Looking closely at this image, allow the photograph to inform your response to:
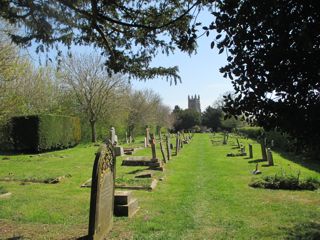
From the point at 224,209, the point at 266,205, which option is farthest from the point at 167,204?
the point at 266,205

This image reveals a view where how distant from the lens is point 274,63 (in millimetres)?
3982

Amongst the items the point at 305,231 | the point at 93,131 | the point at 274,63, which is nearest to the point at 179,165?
the point at 305,231

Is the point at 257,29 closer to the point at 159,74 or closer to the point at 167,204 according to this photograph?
the point at 159,74

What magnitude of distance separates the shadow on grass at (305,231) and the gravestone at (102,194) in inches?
134

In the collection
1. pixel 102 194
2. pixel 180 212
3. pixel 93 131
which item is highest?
pixel 93 131

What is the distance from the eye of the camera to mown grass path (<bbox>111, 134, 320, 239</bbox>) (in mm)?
7344

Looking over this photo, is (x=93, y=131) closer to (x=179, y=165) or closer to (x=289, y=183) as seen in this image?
(x=179, y=165)

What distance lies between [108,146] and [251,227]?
A: 341 centimetres

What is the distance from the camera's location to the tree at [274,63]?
3.64m

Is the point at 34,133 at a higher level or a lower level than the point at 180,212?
higher

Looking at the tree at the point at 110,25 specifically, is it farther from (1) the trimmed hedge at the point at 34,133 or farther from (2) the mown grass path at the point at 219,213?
(1) the trimmed hedge at the point at 34,133

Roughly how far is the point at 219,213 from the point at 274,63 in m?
5.84

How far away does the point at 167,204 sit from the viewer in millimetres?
10039

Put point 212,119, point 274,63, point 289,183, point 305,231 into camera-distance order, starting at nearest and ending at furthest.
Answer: point 274,63 → point 305,231 → point 289,183 → point 212,119
